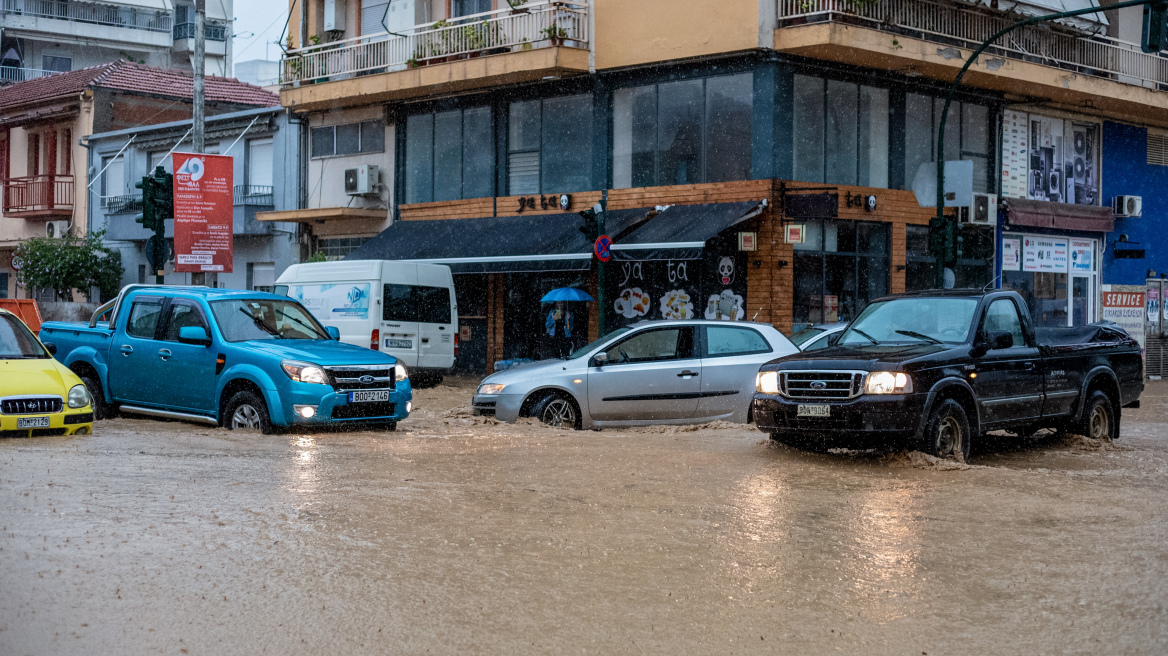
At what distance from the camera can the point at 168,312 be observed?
43.6 feet

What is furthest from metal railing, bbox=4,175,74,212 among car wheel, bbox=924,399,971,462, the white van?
car wheel, bbox=924,399,971,462

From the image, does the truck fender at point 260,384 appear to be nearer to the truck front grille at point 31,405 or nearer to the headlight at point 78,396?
the headlight at point 78,396

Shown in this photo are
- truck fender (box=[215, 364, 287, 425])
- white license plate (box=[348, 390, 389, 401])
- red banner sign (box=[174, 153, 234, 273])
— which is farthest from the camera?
red banner sign (box=[174, 153, 234, 273])

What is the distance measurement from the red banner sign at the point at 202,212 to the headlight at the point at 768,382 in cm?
1194

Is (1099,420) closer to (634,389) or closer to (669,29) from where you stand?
(634,389)

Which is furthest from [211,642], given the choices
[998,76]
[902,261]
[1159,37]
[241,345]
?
[998,76]

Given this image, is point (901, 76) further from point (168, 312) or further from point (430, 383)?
point (168, 312)

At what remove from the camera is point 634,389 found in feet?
44.6

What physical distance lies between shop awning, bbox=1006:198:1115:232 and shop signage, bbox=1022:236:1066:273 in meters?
0.39

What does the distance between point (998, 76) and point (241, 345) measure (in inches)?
682

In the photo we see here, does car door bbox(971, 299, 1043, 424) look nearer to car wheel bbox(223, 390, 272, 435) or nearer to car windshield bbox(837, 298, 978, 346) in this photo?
car windshield bbox(837, 298, 978, 346)

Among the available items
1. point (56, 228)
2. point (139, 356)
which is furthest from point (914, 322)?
point (56, 228)

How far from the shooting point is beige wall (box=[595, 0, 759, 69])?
22000 mm

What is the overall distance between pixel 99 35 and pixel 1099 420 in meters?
54.2
